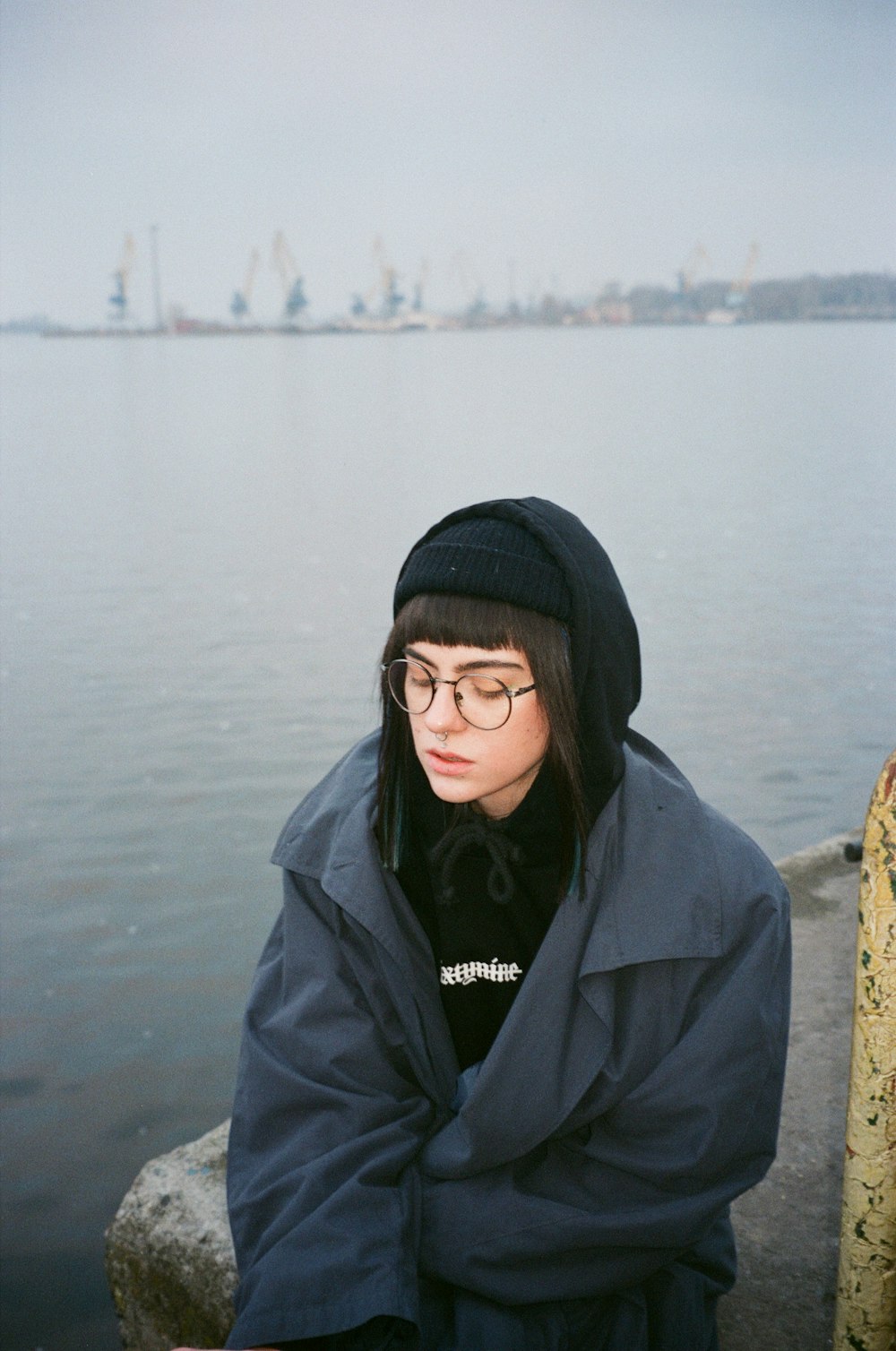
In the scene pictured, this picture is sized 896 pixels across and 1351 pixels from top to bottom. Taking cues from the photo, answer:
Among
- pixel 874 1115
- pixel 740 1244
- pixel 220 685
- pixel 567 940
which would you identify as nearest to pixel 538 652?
pixel 567 940

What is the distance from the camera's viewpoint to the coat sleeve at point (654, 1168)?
1867 millimetres

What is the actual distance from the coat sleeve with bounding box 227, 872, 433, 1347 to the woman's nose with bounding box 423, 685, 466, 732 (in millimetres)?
340

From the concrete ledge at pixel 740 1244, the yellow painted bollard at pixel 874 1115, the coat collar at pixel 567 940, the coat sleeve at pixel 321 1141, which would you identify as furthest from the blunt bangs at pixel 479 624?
the concrete ledge at pixel 740 1244

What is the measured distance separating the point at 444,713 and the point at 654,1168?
2.35 ft

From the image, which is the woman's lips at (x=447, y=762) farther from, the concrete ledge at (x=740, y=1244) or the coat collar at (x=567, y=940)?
the concrete ledge at (x=740, y=1244)

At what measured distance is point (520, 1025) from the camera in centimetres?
188

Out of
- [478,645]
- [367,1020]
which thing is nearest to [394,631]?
[478,645]

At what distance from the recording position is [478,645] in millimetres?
1919

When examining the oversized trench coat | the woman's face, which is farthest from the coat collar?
the woman's face

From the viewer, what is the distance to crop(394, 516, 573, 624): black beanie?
1.88m

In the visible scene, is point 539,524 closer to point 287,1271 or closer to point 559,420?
point 287,1271

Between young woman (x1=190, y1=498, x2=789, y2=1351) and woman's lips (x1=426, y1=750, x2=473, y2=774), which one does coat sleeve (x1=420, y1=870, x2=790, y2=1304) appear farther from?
woman's lips (x1=426, y1=750, x2=473, y2=774)

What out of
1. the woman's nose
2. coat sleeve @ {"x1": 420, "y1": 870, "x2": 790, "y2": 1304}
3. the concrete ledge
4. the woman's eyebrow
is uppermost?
the woman's eyebrow

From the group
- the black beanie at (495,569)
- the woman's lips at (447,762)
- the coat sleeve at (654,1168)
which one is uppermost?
the black beanie at (495,569)
